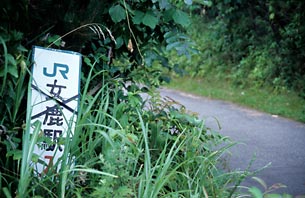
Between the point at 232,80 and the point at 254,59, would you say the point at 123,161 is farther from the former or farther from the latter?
the point at 254,59

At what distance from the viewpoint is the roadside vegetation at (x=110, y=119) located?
11.6 feet

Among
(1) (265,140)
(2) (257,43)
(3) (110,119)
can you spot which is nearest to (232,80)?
(2) (257,43)

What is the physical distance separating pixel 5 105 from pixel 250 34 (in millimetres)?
12158

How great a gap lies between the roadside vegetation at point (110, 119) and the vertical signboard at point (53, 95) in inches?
3.3

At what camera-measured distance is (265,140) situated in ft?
27.6

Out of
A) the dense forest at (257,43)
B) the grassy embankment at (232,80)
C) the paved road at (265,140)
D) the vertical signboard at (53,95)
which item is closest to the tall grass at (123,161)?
the vertical signboard at (53,95)

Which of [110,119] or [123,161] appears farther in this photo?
[110,119]

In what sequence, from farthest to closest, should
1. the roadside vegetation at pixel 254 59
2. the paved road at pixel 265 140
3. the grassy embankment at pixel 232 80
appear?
A: 1. the roadside vegetation at pixel 254 59
2. the grassy embankment at pixel 232 80
3. the paved road at pixel 265 140

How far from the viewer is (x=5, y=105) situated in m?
4.00

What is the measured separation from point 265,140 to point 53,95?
5.01m

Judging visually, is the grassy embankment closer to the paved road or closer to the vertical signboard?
the paved road

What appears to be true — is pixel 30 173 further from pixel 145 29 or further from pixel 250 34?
pixel 250 34

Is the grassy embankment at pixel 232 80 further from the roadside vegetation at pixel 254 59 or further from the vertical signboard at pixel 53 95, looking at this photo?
the vertical signboard at pixel 53 95

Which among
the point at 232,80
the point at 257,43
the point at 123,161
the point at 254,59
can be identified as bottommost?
the point at 232,80
